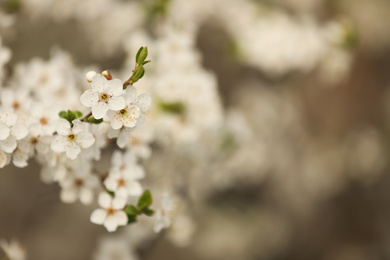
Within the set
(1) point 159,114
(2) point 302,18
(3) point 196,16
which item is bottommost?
(1) point 159,114

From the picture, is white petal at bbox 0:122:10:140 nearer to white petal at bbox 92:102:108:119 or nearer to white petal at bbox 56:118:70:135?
white petal at bbox 56:118:70:135

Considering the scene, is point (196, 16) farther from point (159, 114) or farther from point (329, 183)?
point (329, 183)

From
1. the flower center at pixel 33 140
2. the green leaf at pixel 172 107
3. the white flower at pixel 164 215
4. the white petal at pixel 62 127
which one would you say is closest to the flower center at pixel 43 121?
the flower center at pixel 33 140

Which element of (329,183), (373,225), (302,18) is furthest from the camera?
(373,225)

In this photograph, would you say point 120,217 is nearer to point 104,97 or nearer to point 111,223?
point 111,223

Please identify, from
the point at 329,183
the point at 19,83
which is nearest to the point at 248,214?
the point at 329,183

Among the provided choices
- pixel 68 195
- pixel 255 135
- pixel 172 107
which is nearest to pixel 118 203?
pixel 68 195
